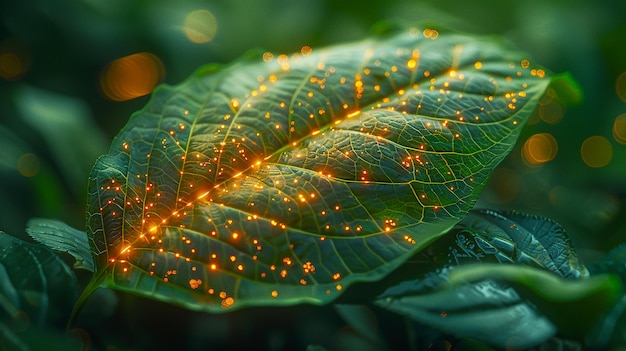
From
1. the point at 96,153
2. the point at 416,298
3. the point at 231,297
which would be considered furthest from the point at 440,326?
the point at 96,153

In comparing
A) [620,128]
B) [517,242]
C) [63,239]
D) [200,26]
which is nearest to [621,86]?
A: [620,128]

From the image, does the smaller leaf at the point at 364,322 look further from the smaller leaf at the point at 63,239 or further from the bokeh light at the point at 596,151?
the bokeh light at the point at 596,151

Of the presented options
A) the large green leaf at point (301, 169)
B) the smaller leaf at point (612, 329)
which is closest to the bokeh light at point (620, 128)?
the large green leaf at point (301, 169)

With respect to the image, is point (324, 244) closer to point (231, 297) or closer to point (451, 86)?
point (231, 297)

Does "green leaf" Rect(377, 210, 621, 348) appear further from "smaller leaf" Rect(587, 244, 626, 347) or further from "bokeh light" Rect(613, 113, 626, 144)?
"bokeh light" Rect(613, 113, 626, 144)

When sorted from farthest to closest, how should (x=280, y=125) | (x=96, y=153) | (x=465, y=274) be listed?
(x=96, y=153)
(x=280, y=125)
(x=465, y=274)

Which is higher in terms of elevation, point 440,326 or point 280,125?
point 280,125
